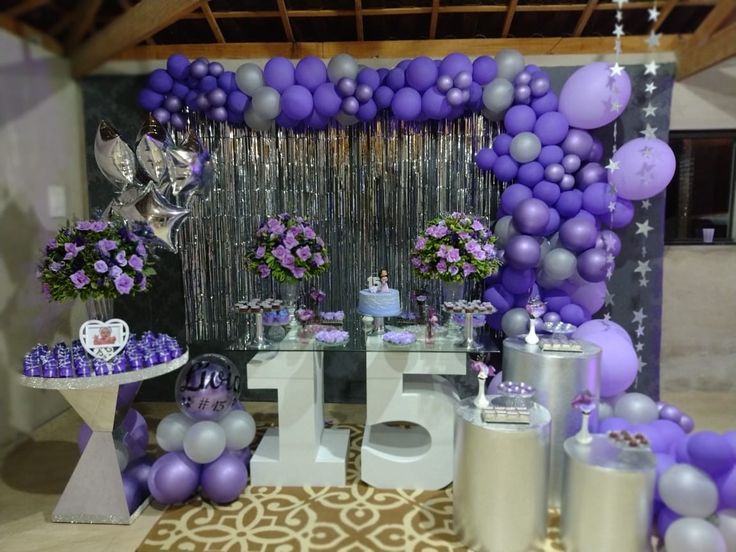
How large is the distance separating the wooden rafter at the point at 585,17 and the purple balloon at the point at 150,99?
2.97 m

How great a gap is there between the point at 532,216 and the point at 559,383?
109 cm

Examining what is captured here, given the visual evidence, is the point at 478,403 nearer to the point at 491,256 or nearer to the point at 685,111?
the point at 491,256

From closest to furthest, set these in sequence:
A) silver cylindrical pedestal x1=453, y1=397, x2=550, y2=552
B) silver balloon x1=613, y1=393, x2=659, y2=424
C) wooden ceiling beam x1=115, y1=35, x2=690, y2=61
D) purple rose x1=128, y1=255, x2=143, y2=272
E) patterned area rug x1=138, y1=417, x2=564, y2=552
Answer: silver cylindrical pedestal x1=453, y1=397, x2=550, y2=552
patterned area rug x1=138, y1=417, x2=564, y2=552
purple rose x1=128, y1=255, x2=143, y2=272
silver balloon x1=613, y1=393, x2=659, y2=424
wooden ceiling beam x1=115, y1=35, x2=690, y2=61

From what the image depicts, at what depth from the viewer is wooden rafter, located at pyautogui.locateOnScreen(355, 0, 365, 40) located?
3.66 metres

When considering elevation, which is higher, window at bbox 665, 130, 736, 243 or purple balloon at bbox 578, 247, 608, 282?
window at bbox 665, 130, 736, 243

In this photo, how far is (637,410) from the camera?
2.84m

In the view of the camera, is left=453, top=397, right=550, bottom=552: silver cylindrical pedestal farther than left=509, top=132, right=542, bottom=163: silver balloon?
No

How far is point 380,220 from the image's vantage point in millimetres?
4070

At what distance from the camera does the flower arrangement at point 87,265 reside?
2639 millimetres

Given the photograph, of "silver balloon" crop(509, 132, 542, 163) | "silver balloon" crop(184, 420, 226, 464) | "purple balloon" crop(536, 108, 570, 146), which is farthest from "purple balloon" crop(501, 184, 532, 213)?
"silver balloon" crop(184, 420, 226, 464)

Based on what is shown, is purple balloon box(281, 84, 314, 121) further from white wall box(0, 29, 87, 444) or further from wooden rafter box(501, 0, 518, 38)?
white wall box(0, 29, 87, 444)

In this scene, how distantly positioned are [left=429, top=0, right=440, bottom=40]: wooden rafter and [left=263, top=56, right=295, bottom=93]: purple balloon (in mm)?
1046

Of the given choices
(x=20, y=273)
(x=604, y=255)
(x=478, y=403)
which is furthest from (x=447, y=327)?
(x=20, y=273)

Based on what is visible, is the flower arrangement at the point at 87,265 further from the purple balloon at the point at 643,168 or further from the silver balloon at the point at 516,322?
the purple balloon at the point at 643,168
